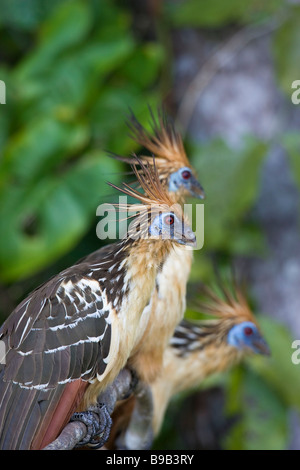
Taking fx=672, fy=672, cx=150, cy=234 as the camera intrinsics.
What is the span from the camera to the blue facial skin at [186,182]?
169cm

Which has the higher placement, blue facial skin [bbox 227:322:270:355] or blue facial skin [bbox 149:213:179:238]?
blue facial skin [bbox 149:213:179:238]

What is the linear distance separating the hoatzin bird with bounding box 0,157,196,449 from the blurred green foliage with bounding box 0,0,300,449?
4.26 feet

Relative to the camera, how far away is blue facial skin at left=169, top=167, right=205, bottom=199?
1.69 m

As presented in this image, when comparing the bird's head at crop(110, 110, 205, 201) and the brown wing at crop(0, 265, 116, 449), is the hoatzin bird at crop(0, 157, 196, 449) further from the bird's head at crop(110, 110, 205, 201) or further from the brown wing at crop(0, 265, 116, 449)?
the bird's head at crop(110, 110, 205, 201)

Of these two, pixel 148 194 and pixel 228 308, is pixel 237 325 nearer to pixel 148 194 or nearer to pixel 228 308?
pixel 228 308

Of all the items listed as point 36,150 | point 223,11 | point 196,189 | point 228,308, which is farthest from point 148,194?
point 223,11

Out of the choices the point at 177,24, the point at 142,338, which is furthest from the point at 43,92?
the point at 142,338

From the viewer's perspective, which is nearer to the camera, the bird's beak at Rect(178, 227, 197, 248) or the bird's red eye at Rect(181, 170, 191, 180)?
the bird's beak at Rect(178, 227, 197, 248)

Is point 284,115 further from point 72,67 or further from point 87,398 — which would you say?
point 87,398

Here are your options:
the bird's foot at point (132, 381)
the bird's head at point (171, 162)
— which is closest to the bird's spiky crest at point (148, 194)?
the bird's head at point (171, 162)

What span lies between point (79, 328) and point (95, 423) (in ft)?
0.65

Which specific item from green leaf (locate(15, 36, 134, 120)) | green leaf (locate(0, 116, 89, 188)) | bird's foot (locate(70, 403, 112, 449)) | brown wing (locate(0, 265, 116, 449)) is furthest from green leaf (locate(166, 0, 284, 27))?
bird's foot (locate(70, 403, 112, 449))

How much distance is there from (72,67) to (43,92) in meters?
0.19

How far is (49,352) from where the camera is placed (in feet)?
4.03
